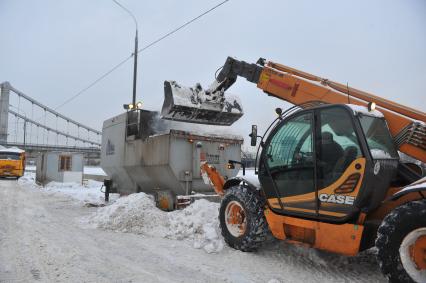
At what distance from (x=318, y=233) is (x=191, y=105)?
15.2 feet

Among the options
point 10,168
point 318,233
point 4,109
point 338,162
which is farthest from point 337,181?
point 4,109

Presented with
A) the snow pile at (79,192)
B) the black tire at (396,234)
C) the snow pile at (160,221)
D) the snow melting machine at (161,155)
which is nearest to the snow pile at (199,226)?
the snow pile at (160,221)

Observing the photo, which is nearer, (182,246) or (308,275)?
(308,275)

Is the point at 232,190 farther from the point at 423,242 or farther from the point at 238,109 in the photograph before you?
the point at 238,109

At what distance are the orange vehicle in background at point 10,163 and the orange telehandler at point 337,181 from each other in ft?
91.2

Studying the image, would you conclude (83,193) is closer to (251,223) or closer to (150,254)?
(150,254)

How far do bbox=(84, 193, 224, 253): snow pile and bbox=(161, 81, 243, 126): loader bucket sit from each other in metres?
1.94

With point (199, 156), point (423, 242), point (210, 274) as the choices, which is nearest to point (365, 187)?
point (423, 242)

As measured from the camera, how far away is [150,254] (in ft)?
18.1

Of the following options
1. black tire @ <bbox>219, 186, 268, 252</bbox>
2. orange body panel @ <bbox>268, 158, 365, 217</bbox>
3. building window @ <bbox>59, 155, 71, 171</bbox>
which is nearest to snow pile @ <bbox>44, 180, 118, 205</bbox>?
building window @ <bbox>59, 155, 71, 171</bbox>

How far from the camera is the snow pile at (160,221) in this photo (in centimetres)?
648

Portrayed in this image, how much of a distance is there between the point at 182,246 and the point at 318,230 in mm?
2350

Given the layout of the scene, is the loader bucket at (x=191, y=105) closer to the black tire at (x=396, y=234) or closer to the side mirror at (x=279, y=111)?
the side mirror at (x=279, y=111)

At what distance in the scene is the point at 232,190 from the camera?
5.88 meters
